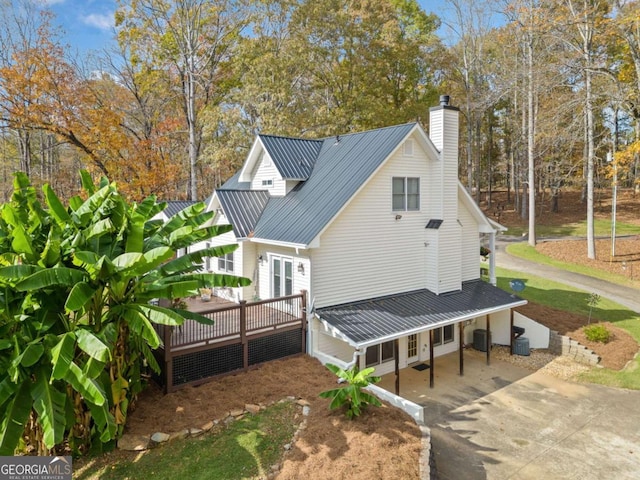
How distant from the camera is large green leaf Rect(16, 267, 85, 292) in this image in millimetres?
7113

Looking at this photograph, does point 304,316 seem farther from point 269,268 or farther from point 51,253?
point 51,253

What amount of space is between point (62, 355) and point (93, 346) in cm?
52

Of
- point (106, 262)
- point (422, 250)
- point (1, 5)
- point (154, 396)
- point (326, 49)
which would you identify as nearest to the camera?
point (106, 262)

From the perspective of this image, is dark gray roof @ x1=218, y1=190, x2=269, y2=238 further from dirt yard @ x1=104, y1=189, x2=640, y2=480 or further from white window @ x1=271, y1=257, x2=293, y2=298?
dirt yard @ x1=104, y1=189, x2=640, y2=480

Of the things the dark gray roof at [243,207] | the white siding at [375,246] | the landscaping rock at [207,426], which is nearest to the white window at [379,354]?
the white siding at [375,246]

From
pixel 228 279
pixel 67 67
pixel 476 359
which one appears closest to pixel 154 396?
pixel 228 279

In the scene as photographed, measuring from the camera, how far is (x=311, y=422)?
951 centimetres

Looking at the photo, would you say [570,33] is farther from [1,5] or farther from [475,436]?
[1,5]

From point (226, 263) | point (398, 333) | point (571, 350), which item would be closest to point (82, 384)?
point (398, 333)

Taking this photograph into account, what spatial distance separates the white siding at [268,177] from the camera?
55.4ft

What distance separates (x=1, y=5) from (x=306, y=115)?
69.0ft

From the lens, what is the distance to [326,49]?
3078 cm

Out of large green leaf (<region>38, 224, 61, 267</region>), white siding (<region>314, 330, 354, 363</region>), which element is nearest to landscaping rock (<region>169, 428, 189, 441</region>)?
large green leaf (<region>38, 224, 61, 267</region>)

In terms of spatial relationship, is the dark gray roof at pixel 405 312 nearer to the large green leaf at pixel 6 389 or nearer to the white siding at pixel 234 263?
the white siding at pixel 234 263
